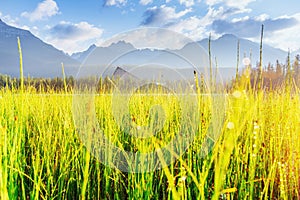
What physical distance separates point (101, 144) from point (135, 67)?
0.97 m

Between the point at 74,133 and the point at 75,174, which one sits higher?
the point at 74,133

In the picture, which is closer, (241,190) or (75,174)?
(241,190)

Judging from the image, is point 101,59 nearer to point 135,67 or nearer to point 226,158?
point 135,67

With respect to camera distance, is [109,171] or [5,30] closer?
[109,171]

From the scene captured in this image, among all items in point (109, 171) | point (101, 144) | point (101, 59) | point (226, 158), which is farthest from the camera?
point (101, 59)

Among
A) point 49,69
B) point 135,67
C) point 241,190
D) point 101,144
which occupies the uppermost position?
point 49,69

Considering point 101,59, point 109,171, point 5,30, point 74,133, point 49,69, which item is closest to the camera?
point 109,171

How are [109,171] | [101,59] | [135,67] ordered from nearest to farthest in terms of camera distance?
[109,171] → [101,59] → [135,67]

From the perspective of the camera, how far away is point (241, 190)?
55.4 inches

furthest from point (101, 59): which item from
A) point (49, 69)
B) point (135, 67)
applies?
point (49, 69)

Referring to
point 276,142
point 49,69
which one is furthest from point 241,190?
point 49,69

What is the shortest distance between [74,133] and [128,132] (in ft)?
1.20

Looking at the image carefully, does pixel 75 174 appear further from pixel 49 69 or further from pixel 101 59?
pixel 49 69

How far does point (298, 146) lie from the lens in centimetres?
159
